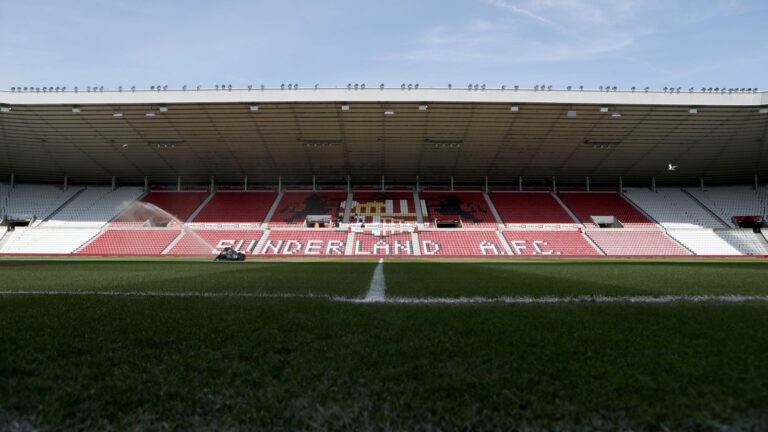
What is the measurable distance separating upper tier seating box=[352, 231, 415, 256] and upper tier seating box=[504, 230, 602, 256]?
7.58m

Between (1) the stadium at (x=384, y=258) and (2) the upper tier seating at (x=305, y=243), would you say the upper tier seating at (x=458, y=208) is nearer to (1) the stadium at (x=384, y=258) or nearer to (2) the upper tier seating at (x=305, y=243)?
(1) the stadium at (x=384, y=258)

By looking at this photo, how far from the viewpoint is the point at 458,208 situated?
3716 centimetres

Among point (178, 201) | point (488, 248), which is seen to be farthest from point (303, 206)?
point (488, 248)

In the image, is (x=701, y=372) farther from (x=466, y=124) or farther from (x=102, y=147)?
(x=102, y=147)

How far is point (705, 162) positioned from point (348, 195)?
94.5 feet

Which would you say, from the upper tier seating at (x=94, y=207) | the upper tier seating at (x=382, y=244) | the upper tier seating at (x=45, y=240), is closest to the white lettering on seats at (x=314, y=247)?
the upper tier seating at (x=382, y=244)

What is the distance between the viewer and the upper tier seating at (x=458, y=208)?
117 ft

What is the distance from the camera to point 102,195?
38438mm

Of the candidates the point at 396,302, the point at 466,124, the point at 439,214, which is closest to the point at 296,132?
the point at 466,124

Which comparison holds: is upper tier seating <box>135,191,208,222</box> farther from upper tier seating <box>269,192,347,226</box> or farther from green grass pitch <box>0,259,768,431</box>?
green grass pitch <box>0,259,768,431</box>

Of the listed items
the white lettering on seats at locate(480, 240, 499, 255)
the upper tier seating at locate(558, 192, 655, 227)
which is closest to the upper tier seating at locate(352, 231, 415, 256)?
the white lettering on seats at locate(480, 240, 499, 255)

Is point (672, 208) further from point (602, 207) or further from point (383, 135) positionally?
point (383, 135)

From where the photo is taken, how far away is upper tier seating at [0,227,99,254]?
31.3m

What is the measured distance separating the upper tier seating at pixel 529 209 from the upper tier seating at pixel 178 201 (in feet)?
84.9
